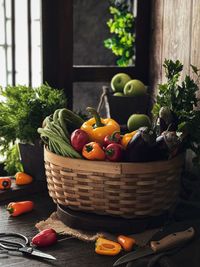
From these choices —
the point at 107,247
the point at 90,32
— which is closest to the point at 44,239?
the point at 107,247

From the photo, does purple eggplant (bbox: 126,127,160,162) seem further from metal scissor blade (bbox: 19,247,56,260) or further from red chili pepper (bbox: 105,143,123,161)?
metal scissor blade (bbox: 19,247,56,260)

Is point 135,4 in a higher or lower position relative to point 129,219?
higher

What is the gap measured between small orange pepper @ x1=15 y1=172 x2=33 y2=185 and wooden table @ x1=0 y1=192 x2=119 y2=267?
0.68ft

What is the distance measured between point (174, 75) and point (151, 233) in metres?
0.46

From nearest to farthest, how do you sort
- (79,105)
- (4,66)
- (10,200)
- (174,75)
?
1. (174,75)
2. (10,200)
3. (4,66)
4. (79,105)

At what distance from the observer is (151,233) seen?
147 cm

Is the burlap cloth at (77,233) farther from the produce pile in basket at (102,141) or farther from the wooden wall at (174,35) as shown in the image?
the wooden wall at (174,35)

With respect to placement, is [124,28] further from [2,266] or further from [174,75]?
[2,266]

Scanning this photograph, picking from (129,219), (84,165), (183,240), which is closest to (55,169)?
(84,165)

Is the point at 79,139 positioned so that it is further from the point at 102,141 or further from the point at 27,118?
the point at 27,118

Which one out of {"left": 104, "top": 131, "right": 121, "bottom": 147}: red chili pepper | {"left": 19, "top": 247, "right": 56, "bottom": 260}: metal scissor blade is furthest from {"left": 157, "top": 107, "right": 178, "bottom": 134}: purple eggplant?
{"left": 19, "top": 247, "right": 56, "bottom": 260}: metal scissor blade

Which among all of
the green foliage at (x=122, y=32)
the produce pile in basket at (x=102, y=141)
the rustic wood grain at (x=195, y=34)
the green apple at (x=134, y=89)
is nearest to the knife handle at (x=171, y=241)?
the produce pile in basket at (x=102, y=141)

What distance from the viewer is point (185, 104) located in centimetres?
153

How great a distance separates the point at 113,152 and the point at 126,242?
0.23 m
